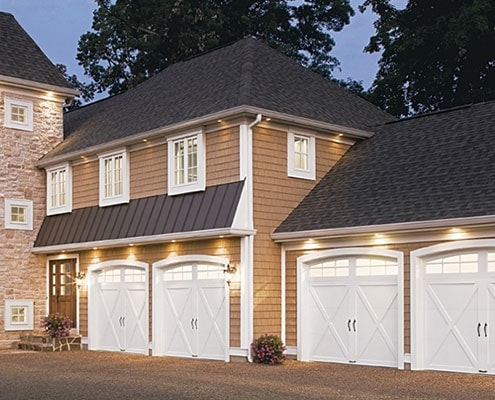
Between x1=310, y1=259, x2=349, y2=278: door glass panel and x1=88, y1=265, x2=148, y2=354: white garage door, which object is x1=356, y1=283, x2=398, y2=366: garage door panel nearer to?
x1=310, y1=259, x2=349, y2=278: door glass panel

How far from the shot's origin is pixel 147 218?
1984 cm

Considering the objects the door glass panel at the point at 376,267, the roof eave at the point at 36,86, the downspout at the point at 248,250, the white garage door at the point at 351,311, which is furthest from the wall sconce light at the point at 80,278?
the door glass panel at the point at 376,267

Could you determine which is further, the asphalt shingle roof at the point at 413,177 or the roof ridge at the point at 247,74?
the roof ridge at the point at 247,74

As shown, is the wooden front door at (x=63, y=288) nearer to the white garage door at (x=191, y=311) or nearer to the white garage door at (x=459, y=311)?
the white garage door at (x=191, y=311)

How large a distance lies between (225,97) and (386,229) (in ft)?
16.8

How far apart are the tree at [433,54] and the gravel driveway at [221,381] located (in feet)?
49.5

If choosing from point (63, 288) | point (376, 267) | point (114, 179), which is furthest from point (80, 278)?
point (376, 267)

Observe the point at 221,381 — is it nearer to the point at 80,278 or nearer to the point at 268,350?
the point at 268,350

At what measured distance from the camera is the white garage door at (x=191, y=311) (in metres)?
18.2

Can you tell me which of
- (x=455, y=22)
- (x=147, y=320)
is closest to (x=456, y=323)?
(x=147, y=320)

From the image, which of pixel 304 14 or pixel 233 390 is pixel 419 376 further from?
pixel 304 14

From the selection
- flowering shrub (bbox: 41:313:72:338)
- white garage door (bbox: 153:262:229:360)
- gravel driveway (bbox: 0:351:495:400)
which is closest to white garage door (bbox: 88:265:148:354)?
white garage door (bbox: 153:262:229:360)

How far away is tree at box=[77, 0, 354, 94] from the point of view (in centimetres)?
3525

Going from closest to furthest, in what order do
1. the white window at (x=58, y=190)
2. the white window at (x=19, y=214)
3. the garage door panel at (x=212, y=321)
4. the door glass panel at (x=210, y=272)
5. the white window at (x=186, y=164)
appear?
the garage door panel at (x=212, y=321) → the door glass panel at (x=210, y=272) → the white window at (x=186, y=164) → the white window at (x=58, y=190) → the white window at (x=19, y=214)
